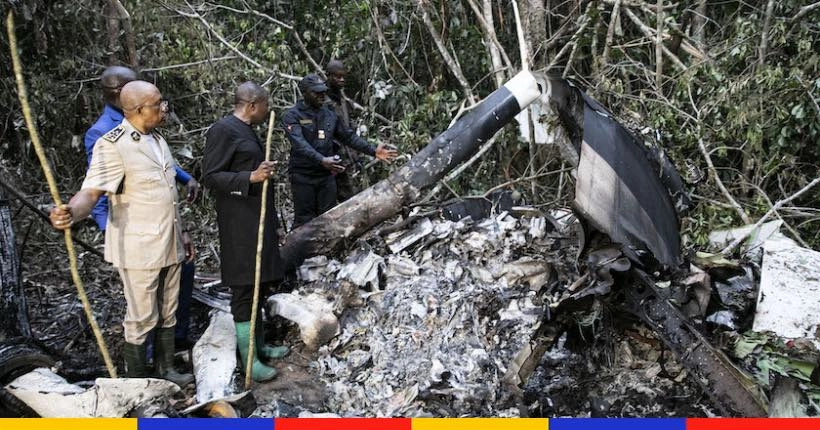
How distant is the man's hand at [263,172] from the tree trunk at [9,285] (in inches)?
56.6

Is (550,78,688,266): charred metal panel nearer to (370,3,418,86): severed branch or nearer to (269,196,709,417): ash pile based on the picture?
(269,196,709,417): ash pile

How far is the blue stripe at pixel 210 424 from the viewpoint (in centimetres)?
192

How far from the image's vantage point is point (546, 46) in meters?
6.93

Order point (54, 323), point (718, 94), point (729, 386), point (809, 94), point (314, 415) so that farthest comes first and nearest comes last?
point (718, 94)
point (809, 94)
point (54, 323)
point (314, 415)
point (729, 386)

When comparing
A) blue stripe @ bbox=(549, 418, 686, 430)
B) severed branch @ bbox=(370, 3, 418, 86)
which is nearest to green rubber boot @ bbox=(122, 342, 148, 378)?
blue stripe @ bbox=(549, 418, 686, 430)

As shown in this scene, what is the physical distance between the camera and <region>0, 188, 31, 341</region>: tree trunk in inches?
129

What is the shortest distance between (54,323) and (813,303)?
16.1ft

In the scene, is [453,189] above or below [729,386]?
above

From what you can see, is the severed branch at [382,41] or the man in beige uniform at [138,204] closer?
the man in beige uniform at [138,204]

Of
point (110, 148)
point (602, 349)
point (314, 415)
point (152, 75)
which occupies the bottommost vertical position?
point (314, 415)

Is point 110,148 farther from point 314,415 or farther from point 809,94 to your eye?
point 809,94

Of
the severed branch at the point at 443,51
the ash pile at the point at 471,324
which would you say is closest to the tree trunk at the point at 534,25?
the severed branch at the point at 443,51

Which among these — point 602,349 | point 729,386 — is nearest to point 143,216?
point 602,349

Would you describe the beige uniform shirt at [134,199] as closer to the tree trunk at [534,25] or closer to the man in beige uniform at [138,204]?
the man in beige uniform at [138,204]
